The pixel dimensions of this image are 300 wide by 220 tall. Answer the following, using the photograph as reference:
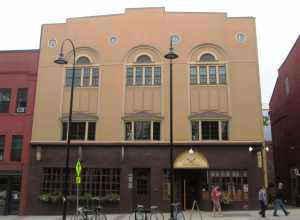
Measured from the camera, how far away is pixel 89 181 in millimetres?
26312

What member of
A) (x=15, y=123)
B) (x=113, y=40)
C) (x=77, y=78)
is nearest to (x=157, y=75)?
(x=113, y=40)

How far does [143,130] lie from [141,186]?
12.4 feet

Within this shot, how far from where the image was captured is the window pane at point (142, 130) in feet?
87.4

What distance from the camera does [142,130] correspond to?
26.8m

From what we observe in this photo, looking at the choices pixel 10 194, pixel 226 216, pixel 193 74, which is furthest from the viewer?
pixel 193 74

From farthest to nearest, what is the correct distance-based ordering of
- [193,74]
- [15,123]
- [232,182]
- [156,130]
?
[15,123], [193,74], [156,130], [232,182]

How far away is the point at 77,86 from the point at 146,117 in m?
5.50

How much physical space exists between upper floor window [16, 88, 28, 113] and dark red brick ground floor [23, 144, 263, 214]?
308cm

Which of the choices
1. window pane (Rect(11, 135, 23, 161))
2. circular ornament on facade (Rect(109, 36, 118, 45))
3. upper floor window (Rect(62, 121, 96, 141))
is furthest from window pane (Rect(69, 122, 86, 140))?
circular ornament on facade (Rect(109, 36, 118, 45))

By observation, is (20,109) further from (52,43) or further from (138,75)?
(138,75)

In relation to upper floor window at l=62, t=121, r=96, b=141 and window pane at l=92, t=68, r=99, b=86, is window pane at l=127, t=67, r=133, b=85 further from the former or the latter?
upper floor window at l=62, t=121, r=96, b=141

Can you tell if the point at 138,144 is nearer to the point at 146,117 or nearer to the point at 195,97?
the point at 146,117

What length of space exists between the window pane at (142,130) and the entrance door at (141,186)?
2.17 meters

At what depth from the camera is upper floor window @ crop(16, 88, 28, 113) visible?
2788 centimetres
